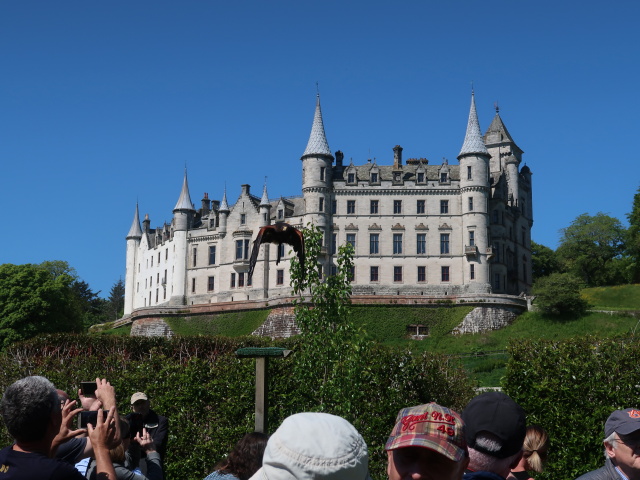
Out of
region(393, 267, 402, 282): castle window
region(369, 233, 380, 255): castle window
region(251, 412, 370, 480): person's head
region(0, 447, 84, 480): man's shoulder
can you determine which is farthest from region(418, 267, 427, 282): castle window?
region(251, 412, 370, 480): person's head

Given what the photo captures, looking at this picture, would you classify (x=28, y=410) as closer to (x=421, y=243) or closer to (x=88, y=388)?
(x=88, y=388)

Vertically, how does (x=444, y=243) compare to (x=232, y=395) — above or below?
above

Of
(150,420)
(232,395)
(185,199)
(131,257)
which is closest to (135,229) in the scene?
(131,257)

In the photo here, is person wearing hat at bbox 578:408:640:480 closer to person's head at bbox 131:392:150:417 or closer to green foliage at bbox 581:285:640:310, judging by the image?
person's head at bbox 131:392:150:417

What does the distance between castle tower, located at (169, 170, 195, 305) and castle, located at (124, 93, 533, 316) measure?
126 mm

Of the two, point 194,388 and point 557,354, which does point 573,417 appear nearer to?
point 557,354

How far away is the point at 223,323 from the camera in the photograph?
Result: 67.6 m

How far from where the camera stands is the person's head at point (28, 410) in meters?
4.88

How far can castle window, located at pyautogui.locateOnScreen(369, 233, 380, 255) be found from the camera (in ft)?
224

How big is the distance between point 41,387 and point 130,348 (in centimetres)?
3342

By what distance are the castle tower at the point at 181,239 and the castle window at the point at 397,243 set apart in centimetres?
1907

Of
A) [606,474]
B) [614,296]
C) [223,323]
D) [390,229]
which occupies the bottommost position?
[606,474]

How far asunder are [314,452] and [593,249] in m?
85.5

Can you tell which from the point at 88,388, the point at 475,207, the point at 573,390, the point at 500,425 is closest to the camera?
the point at 500,425
